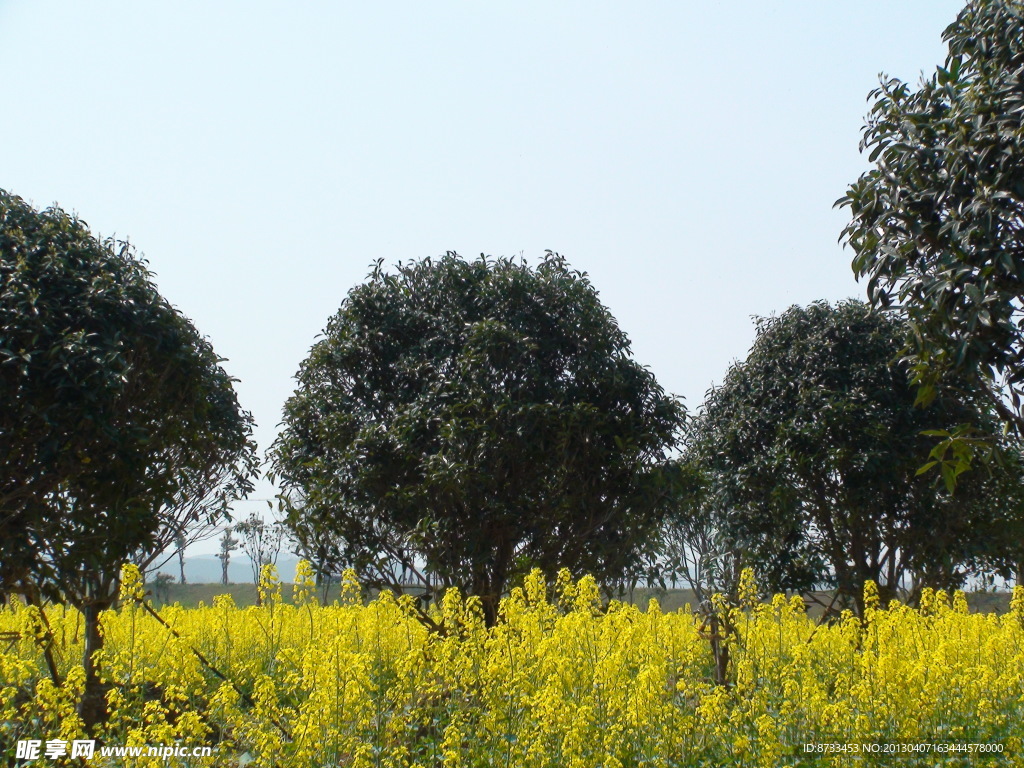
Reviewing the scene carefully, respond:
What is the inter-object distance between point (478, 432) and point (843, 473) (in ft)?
20.0

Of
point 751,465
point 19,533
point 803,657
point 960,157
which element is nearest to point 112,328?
point 19,533

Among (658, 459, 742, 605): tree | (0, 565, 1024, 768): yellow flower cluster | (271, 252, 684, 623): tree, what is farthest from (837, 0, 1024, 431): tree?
(658, 459, 742, 605): tree

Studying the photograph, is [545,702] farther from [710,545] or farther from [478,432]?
[710,545]

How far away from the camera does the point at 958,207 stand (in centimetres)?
410

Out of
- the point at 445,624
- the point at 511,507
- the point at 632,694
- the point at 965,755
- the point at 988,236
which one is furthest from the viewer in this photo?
the point at 511,507

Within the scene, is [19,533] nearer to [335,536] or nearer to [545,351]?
[335,536]

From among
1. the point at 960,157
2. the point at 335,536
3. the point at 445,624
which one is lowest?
the point at 445,624

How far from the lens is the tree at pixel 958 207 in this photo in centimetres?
388

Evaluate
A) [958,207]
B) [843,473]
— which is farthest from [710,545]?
[958,207]

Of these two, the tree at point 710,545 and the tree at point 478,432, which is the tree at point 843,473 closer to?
the tree at point 710,545

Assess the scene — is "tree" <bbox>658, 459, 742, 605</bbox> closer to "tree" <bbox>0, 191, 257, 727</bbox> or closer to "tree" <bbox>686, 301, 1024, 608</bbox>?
"tree" <bbox>686, 301, 1024, 608</bbox>

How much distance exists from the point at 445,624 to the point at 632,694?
6.21 feet

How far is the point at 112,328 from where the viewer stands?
240 inches

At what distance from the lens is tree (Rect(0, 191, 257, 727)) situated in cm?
566
